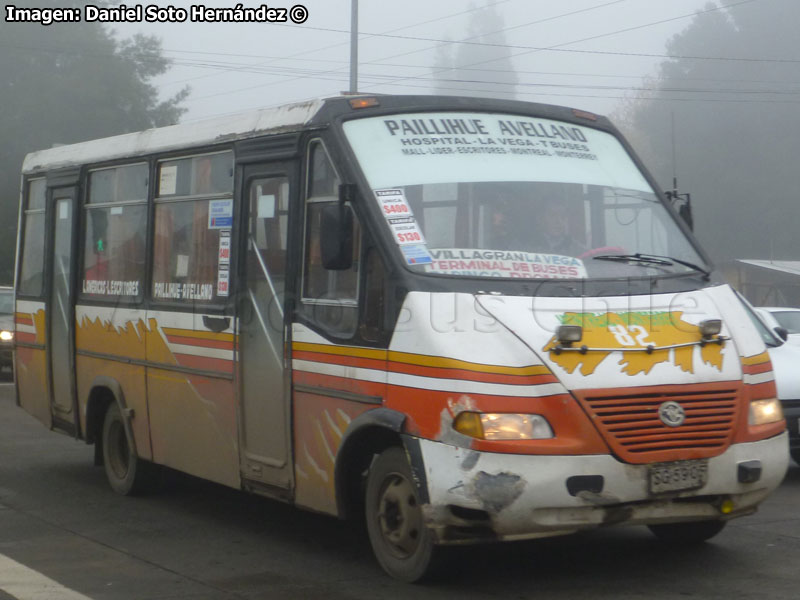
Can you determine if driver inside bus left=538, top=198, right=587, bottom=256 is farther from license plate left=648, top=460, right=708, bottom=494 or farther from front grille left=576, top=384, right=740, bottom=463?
license plate left=648, top=460, right=708, bottom=494

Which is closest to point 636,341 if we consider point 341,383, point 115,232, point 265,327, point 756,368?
point 756,368

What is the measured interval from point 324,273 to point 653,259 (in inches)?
72.6

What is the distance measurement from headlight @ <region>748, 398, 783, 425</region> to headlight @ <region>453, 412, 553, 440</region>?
4.04ft

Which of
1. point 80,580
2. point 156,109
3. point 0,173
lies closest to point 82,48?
point 156,109

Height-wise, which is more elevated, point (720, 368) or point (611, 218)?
point (611, 218)

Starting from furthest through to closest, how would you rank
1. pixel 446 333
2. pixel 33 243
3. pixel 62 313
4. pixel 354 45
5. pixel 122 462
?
pixel 354 45
pixel 33 243
pixel 62 313
pixel 122 462
pixel 446 333

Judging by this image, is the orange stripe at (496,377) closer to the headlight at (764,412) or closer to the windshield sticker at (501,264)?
the windshield sticker at (501,264)

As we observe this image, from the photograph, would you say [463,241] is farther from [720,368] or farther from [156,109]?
[156,109]

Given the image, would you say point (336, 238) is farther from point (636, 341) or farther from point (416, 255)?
point (636, 341)

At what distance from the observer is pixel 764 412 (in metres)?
6.74

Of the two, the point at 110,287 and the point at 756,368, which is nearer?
the point at 756,368

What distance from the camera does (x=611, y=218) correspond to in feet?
→ 24.0

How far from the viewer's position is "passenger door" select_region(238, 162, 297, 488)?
766cm

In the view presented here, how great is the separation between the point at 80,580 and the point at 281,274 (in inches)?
81.9
